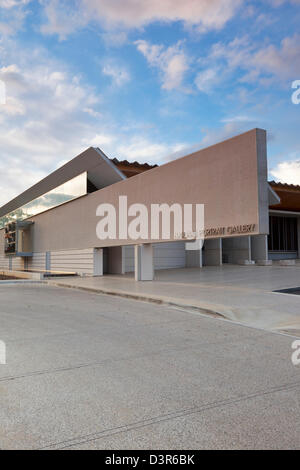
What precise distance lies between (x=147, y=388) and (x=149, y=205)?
1548 cm

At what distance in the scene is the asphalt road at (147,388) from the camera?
3256 millimetres

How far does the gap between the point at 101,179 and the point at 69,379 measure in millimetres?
23484

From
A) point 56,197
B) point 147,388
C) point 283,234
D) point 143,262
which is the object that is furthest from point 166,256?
point 147,388

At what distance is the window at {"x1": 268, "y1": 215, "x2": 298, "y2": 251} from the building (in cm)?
10

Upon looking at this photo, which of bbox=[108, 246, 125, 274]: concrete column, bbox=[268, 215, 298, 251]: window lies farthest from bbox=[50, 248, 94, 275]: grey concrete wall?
bbox=[268, 215, 298, 251]: window

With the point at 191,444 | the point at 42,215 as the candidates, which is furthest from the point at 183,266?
the point at 191,444

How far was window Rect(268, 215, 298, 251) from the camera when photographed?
128 ft

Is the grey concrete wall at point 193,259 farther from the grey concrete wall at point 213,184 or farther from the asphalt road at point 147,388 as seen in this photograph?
the asphalt road at point 147,388

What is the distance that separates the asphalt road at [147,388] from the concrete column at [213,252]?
85.5 feet

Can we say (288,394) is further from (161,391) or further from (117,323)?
(117,323)

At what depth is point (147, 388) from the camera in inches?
175

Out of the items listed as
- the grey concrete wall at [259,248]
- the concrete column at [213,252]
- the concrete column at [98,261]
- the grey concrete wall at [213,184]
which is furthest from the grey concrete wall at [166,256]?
the grey concrete wall at [259,248]

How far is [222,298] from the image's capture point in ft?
40.6

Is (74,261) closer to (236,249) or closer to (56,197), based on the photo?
(56,197)
